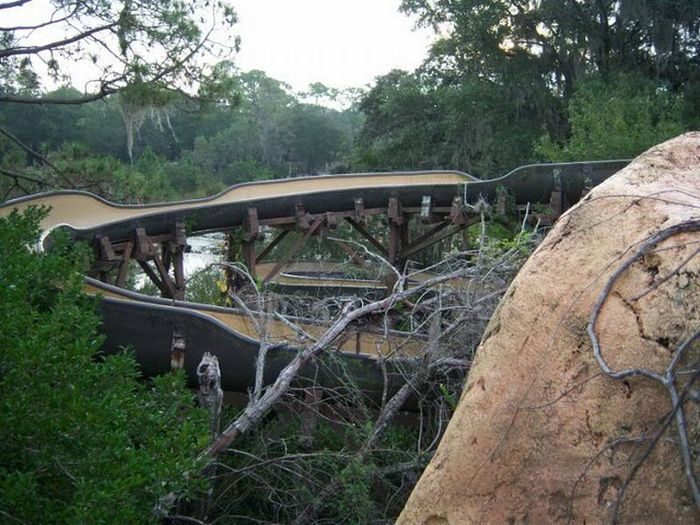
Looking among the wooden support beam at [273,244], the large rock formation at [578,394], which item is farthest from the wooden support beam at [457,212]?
the large rock formation at [578,394]

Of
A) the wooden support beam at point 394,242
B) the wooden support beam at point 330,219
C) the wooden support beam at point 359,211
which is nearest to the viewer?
the wooden support beam at point 330,219

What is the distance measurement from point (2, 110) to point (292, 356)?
28.4 m

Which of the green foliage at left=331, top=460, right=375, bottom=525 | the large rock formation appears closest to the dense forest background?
the green foliage at left=331, top=460, right=375, bottom=525

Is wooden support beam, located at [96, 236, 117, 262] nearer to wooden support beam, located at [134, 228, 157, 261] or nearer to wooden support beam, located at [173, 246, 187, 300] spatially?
wooden support beam, located at [134, 228, 157, 261]

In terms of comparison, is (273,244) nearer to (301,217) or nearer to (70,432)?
(301,217)

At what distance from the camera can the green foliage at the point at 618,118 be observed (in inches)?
739

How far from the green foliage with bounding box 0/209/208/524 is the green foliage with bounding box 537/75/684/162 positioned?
16.2m

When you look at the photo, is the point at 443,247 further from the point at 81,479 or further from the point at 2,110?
the point at 2,110

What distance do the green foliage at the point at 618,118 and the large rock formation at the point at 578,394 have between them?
16.4m

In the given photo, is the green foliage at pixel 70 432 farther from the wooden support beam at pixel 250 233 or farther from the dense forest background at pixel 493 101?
the wooden support beam at pixel 250 233

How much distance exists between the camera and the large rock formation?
7.89 feet

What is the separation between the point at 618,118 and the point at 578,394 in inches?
715

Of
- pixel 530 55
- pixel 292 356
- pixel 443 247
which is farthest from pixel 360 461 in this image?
pixel 530 55

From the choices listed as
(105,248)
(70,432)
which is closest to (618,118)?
(105,248)
